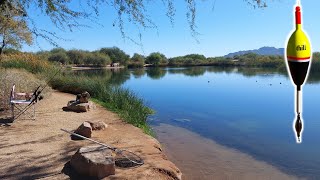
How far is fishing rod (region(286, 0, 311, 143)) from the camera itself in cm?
65

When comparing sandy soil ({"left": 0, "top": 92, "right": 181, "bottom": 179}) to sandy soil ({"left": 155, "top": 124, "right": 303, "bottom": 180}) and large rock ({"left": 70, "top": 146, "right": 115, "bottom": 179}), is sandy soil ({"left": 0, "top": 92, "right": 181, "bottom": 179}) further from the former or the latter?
sandy soil ({"left": 155, "top": 124, "right": 303, "bottom": 180})

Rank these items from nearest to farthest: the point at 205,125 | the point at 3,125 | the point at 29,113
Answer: the point at 3,125
the point at 29,113
the point at 205,125

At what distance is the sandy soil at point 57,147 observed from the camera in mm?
5438

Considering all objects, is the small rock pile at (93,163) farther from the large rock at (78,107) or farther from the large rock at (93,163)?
the large rock at (78,107)

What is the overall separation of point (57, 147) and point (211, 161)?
353cm

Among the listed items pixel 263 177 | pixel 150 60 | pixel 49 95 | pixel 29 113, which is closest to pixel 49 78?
pixel 49 95

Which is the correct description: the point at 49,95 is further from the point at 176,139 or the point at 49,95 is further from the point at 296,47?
the point at 296,47

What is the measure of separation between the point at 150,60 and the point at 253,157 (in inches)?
2873

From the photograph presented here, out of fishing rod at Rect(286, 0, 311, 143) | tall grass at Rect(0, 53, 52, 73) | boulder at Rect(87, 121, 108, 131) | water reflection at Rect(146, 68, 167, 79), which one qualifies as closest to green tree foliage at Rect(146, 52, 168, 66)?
water reflection at Rect(146, 68, 167, 79)

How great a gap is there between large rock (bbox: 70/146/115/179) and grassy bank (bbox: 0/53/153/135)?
13.1 feet

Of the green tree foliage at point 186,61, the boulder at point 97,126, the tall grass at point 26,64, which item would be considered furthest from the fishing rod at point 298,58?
the green tree foliage at point 186,61

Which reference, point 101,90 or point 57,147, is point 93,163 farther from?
point 101,90

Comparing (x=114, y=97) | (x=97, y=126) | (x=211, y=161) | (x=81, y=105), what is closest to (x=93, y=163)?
(x=97, y=126)

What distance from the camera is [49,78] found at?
16.9m
